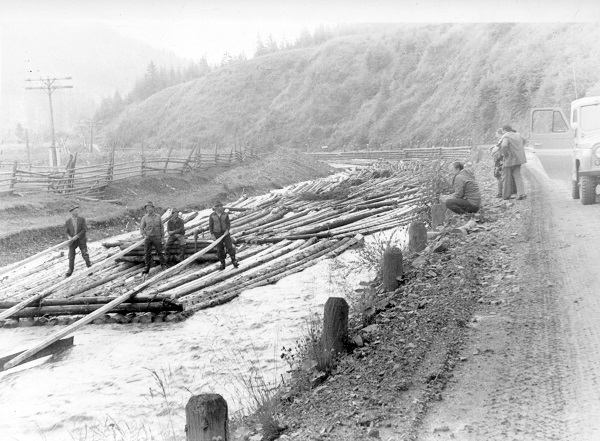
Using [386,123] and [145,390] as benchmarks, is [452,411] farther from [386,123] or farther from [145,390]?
[386,123]

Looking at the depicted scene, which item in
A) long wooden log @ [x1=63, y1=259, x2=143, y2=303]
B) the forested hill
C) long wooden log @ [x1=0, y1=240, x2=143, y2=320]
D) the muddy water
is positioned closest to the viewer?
the muddy water

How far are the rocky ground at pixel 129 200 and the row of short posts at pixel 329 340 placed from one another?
11.3 meters

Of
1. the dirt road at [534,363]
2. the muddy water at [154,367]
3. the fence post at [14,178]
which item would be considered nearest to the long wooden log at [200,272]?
the muddy water at [154,367]

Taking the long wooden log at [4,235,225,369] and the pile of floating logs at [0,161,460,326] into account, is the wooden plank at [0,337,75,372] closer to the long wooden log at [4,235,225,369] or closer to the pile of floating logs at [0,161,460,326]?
the long wooden log at [4,235,225,369]

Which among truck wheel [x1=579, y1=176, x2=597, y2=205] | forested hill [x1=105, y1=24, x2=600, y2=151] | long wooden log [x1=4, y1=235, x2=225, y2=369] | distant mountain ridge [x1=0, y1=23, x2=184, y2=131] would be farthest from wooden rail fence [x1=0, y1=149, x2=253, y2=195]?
truck wheel [x1=579, y1=176, x2=597, y2=205]

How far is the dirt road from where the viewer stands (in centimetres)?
397

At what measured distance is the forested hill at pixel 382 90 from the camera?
38.5m

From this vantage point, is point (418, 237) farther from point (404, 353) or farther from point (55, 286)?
point (55, 286)

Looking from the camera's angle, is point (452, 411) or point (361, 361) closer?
point (452, 411)

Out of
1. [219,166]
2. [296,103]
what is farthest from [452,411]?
[296,103]

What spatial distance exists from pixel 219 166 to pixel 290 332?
28.9 m

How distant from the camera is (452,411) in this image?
4234mm

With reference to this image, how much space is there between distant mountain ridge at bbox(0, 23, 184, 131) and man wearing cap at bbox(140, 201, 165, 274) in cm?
371

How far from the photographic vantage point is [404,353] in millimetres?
5301
